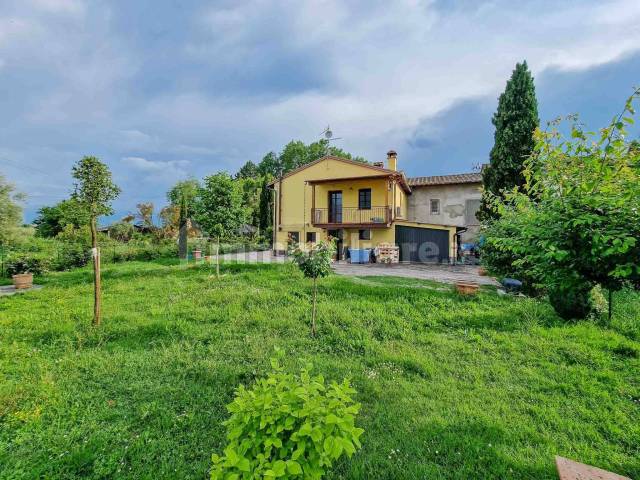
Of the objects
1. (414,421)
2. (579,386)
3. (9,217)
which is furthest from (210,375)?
(9,217)

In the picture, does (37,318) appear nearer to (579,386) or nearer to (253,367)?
(253,367)

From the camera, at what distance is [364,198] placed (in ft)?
59.3

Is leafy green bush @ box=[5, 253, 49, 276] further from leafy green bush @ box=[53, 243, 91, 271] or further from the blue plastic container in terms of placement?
the blue plastic container

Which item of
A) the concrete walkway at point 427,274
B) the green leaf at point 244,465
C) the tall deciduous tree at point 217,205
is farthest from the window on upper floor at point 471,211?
the green leaf at point 244,465

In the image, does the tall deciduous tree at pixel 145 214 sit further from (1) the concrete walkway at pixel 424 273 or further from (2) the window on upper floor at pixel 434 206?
(2) the window on upper floor at pixel 434 206

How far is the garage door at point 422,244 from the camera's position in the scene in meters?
16.5

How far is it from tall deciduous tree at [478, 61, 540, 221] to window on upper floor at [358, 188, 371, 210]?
6.56m

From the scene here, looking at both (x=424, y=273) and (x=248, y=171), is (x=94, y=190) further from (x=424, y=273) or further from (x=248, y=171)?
(x=248, y=171)

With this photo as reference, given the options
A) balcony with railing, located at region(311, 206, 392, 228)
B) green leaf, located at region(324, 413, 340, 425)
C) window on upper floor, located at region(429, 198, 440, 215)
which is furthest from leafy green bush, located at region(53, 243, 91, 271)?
window on upper floor, located at region(429, 198, 440, 215)

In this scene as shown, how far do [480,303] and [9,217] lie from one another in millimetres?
21815

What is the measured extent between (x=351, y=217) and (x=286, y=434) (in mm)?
16475

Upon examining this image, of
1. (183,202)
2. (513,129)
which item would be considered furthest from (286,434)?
(183,202)

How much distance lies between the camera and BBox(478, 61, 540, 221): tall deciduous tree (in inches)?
507

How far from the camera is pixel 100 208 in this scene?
5.86 meters
